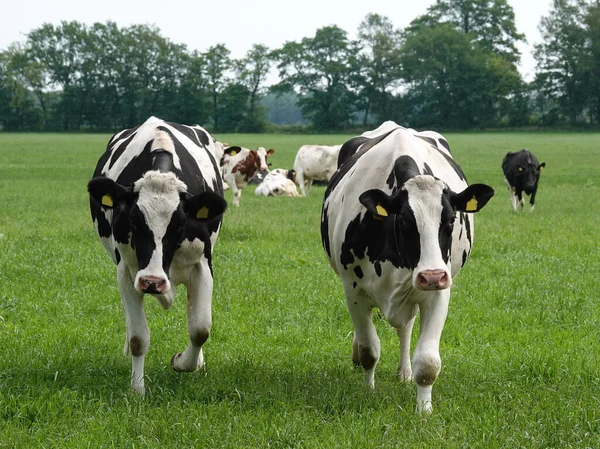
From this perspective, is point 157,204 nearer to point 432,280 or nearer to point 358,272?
point 358,272

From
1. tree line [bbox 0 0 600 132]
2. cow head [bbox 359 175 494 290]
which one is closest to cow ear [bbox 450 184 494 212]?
cow head [bbox 359 175 494 290]

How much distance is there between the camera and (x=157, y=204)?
5.38 meters

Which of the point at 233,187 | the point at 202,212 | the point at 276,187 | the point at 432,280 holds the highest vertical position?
the point at 202,212

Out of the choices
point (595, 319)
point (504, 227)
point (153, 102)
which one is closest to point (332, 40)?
point (153, 102)

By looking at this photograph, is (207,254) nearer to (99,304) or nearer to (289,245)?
(99,304)

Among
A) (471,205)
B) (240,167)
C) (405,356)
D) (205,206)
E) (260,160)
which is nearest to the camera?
(471,205)

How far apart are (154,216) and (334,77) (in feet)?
336

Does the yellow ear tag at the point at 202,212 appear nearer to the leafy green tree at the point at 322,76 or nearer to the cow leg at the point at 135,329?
the cow leg at the point at 135,329

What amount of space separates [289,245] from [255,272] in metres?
2.30

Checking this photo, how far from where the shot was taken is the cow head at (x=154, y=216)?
524cm

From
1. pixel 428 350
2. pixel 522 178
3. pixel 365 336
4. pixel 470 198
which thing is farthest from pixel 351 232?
pixel 522 178

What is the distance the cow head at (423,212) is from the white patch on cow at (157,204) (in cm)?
137

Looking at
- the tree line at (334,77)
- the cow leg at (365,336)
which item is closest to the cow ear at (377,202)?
the cow leg at (365,336)

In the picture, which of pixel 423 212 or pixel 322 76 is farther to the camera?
pixel 322 76
